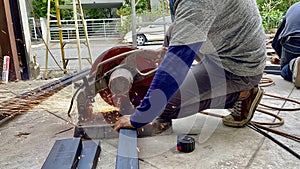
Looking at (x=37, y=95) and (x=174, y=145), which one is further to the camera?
(x=37, y=95)

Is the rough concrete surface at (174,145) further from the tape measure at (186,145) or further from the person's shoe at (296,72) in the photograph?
the person's shoe at (296,72)

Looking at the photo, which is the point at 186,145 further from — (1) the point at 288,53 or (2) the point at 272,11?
(2) the point at 272,11

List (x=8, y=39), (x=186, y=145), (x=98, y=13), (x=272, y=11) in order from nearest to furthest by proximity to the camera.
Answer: (x=186, y=145) < (x=8, y=39) < (x=272, y=11) < (x=98, y=13)

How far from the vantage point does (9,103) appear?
217 centimetres

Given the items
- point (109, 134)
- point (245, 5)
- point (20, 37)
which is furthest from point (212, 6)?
point (20, 37)

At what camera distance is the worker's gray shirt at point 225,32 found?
1084 mm

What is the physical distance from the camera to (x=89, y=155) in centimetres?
125

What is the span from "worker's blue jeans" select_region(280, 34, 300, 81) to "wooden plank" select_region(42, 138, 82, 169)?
2164mm

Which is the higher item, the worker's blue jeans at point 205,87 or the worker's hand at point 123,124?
the worker's blue jeans at point 205,87

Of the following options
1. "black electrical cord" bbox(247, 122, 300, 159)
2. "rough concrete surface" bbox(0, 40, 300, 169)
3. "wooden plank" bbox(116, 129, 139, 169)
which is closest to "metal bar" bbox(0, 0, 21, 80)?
"rough concrete surface" bbox(0, 40, 300, 169)

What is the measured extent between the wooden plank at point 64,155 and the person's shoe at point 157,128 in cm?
36

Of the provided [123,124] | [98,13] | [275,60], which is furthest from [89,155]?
[98,13]

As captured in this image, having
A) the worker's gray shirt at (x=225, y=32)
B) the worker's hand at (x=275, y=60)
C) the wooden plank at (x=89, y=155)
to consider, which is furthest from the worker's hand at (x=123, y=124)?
the worker's hand at (x=275, y=60)

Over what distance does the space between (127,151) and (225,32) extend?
73 cm
